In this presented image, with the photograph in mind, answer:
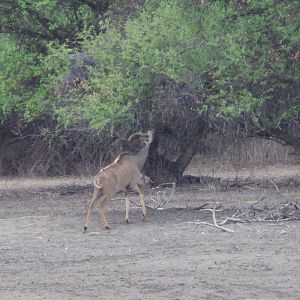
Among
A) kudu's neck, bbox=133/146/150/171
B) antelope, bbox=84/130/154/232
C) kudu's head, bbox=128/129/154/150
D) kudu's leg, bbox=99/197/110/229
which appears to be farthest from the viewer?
kudu's head, bbox=128/129/154/150

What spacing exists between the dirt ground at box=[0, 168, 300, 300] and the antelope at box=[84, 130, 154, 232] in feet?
1.29

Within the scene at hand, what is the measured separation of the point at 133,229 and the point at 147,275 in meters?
4.20

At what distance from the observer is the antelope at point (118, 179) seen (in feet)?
51.9

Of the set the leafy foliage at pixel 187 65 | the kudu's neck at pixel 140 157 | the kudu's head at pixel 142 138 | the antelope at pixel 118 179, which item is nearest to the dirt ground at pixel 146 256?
the antelope at pixel 118 179

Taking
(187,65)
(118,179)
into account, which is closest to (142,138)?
(187,65)

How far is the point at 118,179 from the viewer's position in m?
16.2

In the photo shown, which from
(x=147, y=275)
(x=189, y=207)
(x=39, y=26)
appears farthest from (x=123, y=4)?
(x=147, y=275)

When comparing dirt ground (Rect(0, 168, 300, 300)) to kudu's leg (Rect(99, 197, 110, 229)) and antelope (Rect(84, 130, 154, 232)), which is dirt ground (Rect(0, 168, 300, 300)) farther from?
antelope (Rect(84, 130, 154, 232))

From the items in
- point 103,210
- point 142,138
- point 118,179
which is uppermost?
point 142,138

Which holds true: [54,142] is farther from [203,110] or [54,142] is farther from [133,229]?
[133,229]

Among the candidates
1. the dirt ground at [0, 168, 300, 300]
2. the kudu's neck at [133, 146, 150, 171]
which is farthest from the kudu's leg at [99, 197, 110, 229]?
the kudu's neck at [133, 146, 150, 171]

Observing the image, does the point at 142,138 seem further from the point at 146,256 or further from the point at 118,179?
the point at 146,256

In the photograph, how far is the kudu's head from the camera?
17734 millimetres

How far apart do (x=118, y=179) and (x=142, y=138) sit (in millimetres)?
2027
